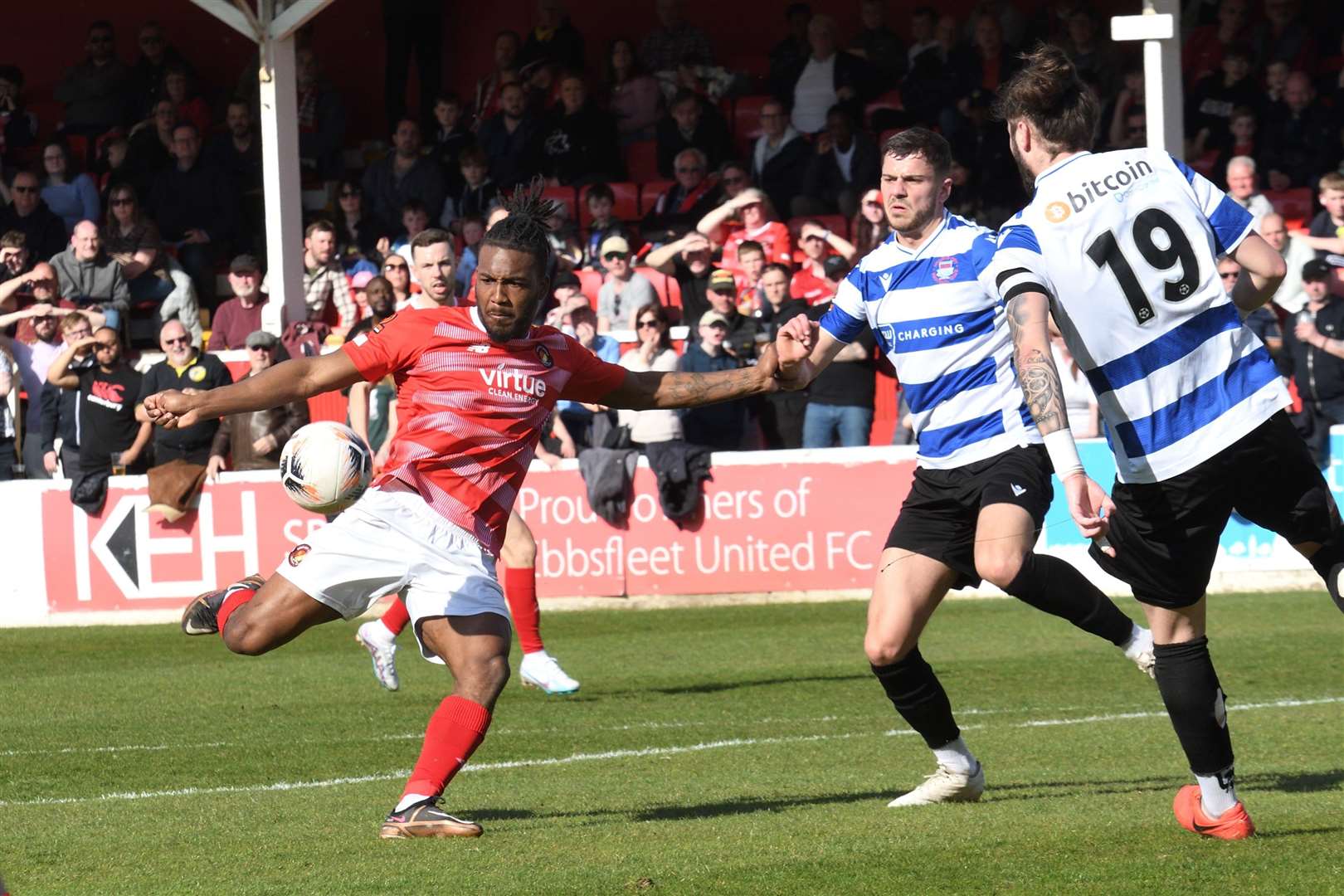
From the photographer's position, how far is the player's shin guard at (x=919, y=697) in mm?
6637

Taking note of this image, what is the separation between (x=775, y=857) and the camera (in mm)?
5527

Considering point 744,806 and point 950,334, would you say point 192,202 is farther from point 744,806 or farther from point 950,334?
point 744,806

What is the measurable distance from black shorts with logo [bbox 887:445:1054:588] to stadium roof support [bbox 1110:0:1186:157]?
9.19 meters

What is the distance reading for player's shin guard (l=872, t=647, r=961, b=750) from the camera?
21.8 ft

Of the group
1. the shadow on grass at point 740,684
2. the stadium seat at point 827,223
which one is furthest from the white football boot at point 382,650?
the stadium seat at point 827,223

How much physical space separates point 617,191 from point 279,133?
136 inches

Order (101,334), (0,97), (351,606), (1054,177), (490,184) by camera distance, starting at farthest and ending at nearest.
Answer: (0,97)
(490,184)
(101,334)
(351,606)
(1054,177)

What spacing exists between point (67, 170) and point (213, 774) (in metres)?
13.9

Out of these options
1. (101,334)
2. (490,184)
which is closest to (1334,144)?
(490,184)

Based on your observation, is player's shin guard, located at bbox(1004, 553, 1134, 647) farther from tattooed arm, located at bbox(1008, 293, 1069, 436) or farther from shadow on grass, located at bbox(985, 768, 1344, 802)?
tattooed arm, located at bbox(1008, 293, 1069, 436)

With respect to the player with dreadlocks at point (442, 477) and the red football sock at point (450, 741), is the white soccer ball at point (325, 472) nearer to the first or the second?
the player with dreadlocks at point (442, 477)

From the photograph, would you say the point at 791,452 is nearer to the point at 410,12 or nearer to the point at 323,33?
the point at 410,12

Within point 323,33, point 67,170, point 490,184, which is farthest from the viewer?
point 323,33

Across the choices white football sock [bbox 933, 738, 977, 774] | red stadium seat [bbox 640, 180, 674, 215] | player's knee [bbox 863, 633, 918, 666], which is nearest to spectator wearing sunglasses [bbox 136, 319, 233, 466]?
red stadium seat [bbox 640, 180, 674, 215]
